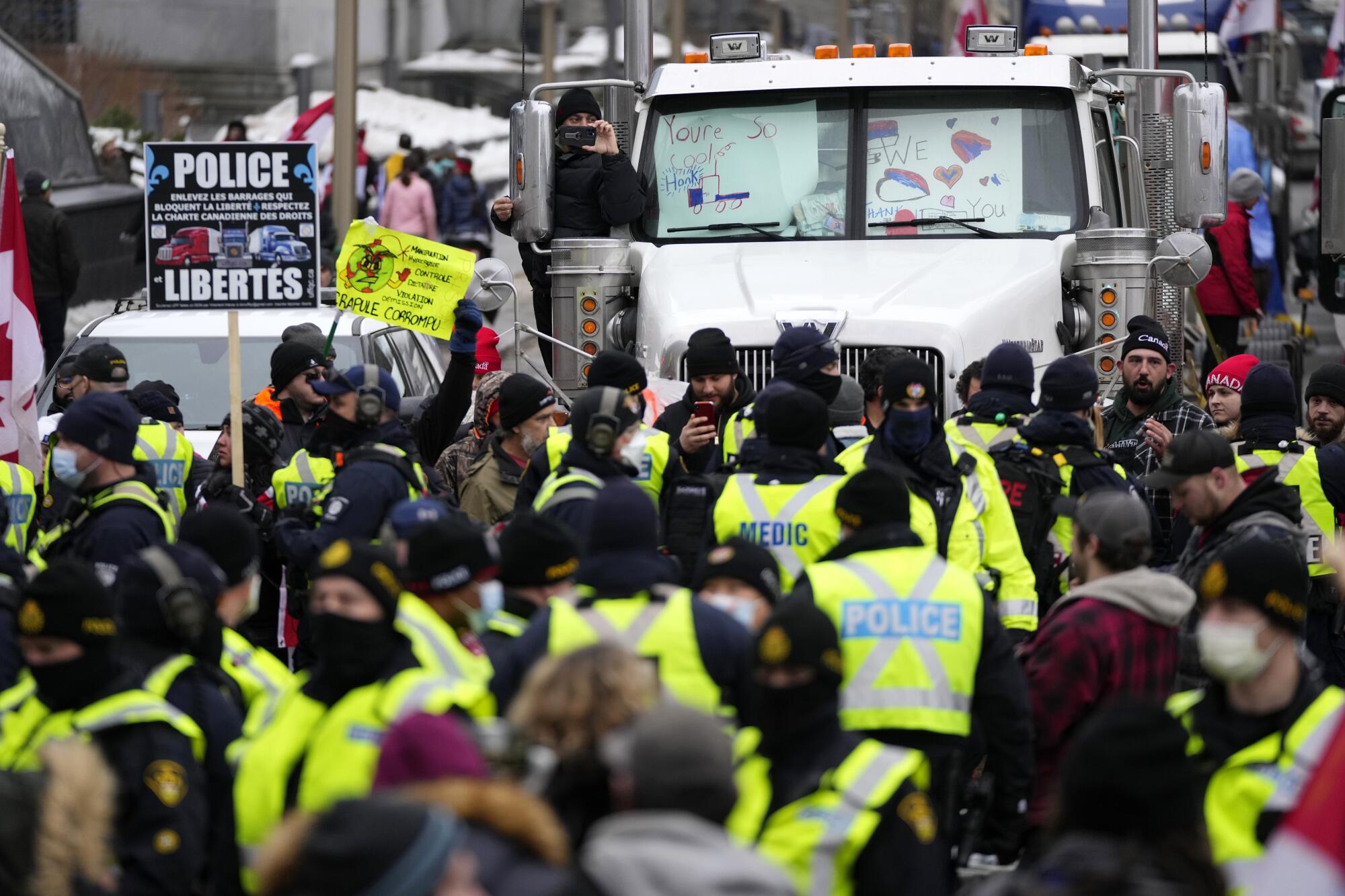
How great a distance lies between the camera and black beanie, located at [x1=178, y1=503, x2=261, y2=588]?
5.37 meters

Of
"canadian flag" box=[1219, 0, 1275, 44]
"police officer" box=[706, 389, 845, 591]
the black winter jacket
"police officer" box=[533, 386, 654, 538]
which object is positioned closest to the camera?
"police officer" box=[706, 389, 845, 591]

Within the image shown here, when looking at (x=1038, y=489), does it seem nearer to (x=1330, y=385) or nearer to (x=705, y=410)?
(x=705, y=410)

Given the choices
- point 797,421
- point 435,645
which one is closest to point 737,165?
point 797,421

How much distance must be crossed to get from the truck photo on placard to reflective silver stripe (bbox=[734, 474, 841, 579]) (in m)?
3.33

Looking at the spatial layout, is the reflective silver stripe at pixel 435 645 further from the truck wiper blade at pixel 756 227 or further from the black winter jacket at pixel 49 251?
the black winter jacket at pixel 49 251

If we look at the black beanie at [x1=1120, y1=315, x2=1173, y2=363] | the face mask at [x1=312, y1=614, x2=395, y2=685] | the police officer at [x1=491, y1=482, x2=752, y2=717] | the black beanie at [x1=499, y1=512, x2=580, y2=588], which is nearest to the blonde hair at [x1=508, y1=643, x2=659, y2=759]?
the face mask at [x1=312, y1=614, x2=395, y2=685]

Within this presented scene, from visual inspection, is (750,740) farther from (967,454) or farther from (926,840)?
(967,454)

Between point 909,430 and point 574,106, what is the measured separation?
13.7ft

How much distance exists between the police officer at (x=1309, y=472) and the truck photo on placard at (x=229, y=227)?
4049 millimetres

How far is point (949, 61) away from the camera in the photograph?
10.5 m

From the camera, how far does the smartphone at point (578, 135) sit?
10.5m

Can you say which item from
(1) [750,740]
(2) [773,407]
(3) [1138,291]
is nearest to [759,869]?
(1) [750,740]

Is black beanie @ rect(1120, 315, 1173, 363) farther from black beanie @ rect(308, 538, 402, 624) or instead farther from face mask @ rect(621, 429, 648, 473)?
black beanie @ rect(308, 538, 402, 624)

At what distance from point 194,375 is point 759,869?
888 cm
